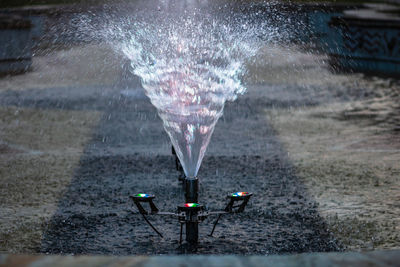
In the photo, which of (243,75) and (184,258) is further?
(243,75)

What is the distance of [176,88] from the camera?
5.61m

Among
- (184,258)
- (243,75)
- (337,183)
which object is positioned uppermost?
(184,258)

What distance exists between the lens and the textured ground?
4547 mm

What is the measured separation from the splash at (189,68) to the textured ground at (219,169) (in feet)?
1.95

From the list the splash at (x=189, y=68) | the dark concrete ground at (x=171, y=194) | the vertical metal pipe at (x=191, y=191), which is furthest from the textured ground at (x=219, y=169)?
the splash at (x=189, y=68)

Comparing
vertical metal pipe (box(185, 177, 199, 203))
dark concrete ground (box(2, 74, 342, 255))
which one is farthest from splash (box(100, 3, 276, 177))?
dark concrete ground (box(2, 74, 342, 255))

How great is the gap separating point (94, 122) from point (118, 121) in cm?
32

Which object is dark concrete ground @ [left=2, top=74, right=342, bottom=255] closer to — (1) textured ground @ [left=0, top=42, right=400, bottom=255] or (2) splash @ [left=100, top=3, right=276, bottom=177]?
(1) textured ground @ [left=0, top=42, right=400, bottom=255]

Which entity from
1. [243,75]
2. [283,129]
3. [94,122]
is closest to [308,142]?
[283,129]

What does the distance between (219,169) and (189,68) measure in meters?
1.38

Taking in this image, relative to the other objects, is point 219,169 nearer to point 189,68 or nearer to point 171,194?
point 171,194

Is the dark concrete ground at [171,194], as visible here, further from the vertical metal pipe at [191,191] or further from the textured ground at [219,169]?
the vertical metal pipe at [191,191]

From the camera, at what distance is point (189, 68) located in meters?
7.24

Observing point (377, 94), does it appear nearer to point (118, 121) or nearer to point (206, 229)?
point (118, 121)
